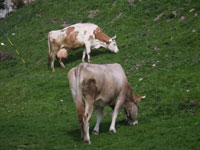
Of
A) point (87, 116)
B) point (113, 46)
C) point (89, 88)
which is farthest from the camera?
point (113, 46)

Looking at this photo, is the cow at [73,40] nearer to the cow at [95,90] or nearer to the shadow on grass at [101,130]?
the shadow on grass at [101,130]

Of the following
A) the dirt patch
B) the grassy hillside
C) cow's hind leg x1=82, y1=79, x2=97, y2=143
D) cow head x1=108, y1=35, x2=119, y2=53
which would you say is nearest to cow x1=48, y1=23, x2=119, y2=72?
cow head x1=108, y1=35, x2=119, y2=53

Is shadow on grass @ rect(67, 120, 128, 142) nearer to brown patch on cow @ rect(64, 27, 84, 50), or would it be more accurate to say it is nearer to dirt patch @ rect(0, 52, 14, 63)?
brown patch on cow @ rect(64, 27, 84, 50)

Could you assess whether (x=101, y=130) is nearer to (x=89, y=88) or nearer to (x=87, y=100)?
(x=87, y=100)

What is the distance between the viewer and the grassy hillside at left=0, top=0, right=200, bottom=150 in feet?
41.9

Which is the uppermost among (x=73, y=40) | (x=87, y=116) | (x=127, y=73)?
(x=87, y=116)


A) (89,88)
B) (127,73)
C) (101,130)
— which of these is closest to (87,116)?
(89,88)

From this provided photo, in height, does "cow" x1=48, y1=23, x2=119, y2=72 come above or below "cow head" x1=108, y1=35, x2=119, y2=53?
above

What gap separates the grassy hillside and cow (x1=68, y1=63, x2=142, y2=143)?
92 cm

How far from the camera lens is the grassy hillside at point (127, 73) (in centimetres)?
1277

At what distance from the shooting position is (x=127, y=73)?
22.5 meters

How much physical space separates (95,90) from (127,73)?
1051 centimetres

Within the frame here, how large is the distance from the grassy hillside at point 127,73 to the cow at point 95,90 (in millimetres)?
920

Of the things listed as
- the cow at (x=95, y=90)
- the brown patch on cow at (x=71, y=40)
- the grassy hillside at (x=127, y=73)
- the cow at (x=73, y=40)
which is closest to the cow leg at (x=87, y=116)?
the cow at (x=95, y=90)
